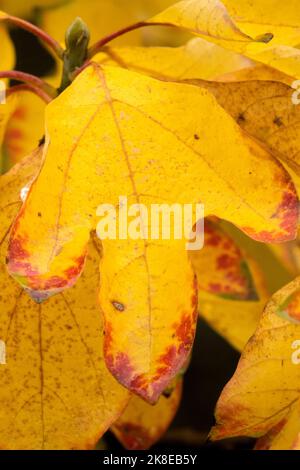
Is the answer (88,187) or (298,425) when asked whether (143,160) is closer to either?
(88,187)

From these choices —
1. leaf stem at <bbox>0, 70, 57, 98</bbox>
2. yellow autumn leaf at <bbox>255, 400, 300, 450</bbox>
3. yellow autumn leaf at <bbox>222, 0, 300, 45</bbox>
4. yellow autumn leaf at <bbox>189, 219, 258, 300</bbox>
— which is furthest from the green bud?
yellow autumn leaf at <bbox>255, 400, 300, 450</bbox>

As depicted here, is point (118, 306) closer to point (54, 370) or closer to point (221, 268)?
point (54, 370)

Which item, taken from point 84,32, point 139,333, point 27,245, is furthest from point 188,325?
point 84,32

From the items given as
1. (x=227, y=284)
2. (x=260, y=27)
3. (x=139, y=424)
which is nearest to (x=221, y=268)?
(x=227, y=284)

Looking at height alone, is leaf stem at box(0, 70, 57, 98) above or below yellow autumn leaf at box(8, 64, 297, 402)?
above

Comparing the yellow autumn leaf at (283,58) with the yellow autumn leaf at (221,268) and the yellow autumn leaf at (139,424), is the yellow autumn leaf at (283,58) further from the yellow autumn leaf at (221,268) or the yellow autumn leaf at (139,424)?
the yellow autumn leaf at (139,424)

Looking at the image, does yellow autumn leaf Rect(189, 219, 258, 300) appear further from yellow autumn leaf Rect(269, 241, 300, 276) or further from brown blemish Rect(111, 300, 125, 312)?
brown blemish Rect(111, 300, 125, 312)
